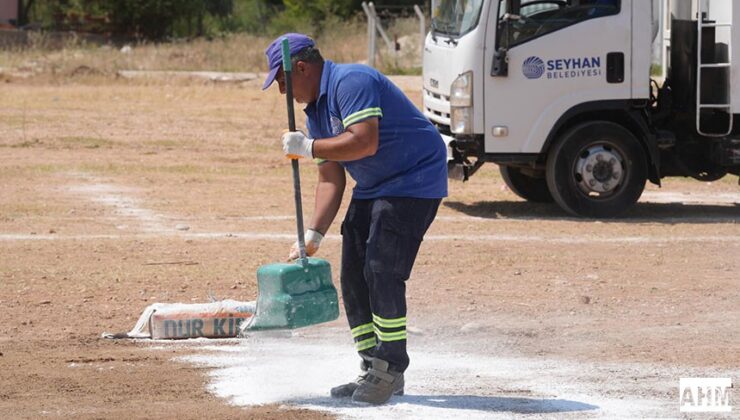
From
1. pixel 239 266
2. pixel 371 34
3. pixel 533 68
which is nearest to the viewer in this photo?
pixel 239 266

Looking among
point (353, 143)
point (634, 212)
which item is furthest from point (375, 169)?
point (634, 212)

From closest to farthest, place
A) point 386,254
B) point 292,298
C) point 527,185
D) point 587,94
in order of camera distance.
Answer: point 386,254, point 292,298, point 587,94, point 527,185

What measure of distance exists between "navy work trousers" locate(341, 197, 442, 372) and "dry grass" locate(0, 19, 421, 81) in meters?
23.7

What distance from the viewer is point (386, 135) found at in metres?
6.21

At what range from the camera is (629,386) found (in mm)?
6859

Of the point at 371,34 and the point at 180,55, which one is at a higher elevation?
the point at 371,34

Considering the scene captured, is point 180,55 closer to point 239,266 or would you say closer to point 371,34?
point 371,34

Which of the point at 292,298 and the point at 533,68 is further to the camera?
the point at 533,68

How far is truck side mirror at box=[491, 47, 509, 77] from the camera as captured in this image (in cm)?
1327

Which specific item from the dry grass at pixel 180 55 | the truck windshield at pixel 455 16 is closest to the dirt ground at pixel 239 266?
the truck windshield at pixel 455 16

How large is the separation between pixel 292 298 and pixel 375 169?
740 millimetres

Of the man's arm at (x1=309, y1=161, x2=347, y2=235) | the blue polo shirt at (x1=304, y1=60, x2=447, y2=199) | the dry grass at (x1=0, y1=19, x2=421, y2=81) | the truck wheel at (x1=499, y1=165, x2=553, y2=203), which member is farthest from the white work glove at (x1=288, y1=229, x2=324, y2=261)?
the dry grass at (x1=0, y1=19, x2=421, y2=81)

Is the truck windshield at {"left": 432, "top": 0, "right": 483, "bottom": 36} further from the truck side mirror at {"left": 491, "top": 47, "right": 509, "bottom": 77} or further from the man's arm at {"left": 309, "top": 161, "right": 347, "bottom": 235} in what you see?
the man's arm at {"left": 309, "top": 161, "right": 347, "bottom": 235}

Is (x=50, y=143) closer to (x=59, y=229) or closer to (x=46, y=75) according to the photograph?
(x=59, y=229)
